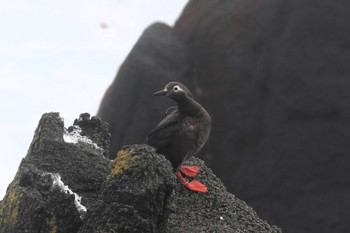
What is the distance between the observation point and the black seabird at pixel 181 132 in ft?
23.1

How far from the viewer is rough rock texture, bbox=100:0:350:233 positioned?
1587 cm

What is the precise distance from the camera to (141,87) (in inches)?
684

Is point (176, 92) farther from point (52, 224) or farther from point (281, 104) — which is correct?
point (281, 104)

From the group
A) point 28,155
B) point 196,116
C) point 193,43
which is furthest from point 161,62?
point 28,155

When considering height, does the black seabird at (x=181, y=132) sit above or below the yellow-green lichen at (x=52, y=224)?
above

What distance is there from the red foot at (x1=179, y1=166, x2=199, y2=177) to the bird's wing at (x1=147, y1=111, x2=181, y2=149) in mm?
343

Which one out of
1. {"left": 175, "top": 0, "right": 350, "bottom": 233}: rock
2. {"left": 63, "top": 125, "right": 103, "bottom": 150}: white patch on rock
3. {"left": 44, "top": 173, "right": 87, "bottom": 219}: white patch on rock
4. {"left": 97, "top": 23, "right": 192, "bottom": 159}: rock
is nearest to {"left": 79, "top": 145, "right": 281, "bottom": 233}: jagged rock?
{"left": 44, "top": 173, "right": 87, "bottom": 219}: white patch on rock

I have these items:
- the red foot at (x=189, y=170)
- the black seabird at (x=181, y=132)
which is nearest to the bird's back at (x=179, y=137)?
the black seabird at (x=181, y=132)

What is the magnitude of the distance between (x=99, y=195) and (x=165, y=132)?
196cm

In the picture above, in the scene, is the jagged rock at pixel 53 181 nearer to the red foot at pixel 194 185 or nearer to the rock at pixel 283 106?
the red foot at pixel 194 185

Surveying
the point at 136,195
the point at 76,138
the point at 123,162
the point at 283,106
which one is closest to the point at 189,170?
the point at 76,138

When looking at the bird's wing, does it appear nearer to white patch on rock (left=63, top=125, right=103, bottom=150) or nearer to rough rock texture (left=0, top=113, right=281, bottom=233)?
rough rock texture (left=0, top=113, right=281, bottom=233)

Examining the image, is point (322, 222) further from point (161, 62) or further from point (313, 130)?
point (161, 62)

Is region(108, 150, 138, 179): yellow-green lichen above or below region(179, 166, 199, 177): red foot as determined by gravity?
below
